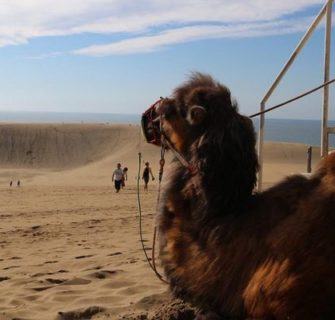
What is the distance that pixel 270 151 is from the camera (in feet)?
187

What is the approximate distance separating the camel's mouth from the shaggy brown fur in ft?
0.50

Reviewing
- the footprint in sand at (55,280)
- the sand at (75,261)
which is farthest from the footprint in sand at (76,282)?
the footprint in sand at (55,280)

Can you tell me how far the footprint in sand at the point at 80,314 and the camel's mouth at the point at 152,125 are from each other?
165cm

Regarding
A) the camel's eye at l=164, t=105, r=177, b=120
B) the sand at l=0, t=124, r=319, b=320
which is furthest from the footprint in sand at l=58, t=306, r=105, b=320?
the camel's eye at l=164, t=105, r=177, b=120

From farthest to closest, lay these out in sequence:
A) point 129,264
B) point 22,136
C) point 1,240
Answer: point 22,136 < point 1,240 < point 129,264

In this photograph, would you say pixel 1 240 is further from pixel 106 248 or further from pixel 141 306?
pixel 141 306

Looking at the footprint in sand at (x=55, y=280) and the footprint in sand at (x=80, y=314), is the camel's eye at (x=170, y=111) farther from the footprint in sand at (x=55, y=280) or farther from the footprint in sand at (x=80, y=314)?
the footprint in sand at (x=55, y=280)

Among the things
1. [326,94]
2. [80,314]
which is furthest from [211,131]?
[326,94]

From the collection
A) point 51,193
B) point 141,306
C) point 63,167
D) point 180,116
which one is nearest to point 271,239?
point 180,116

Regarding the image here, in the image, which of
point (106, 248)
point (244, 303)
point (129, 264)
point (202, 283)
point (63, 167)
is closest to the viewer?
point (244, 303)

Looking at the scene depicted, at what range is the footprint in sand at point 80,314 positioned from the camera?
15.3ft

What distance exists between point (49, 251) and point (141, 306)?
437cm

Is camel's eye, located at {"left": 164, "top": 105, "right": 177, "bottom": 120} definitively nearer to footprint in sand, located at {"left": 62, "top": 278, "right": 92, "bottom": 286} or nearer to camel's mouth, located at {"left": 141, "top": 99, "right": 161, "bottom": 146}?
camel's mouth, located at {"left": 141, "top": 99, "right": 161, "bottom": 146}

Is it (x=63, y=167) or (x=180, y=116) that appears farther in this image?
(x=63, y=167)
